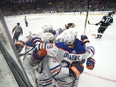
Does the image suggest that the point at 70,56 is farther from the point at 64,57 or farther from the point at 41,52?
the point at 41,52

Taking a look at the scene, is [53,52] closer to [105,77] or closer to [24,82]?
[24,82]

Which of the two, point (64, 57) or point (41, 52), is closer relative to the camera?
point (41, 52)

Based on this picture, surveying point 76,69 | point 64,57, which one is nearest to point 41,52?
point 64,57

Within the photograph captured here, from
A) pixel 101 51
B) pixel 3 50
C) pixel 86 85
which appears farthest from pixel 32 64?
pixel 101 51

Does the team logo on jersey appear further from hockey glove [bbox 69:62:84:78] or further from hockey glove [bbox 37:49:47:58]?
hockey glove [bbox 37:49:47:58]

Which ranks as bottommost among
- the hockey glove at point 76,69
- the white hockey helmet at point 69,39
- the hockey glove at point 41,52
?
the hockey glove at point 76,69

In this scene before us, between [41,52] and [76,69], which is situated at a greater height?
[41,52]

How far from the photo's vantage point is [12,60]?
0.72 m

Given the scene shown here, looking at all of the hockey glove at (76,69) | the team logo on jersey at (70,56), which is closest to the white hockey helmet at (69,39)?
the team logo on jersey at (70,56)

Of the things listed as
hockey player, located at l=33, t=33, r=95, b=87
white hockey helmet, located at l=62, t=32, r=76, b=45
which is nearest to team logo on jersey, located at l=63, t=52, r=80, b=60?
hockey player, located at l=33, t=33, r=95, b=87

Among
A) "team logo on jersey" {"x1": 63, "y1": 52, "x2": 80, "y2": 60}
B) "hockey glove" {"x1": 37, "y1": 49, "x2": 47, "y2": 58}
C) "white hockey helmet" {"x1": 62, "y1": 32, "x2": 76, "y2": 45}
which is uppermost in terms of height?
"white hockey helmet" {"x1": 62, "y1": 32, "x2": 76, "y2": 45}

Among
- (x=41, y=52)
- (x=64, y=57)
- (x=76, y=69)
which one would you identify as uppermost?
(x=41, y=52)

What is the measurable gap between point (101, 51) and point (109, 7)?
13.5 meters

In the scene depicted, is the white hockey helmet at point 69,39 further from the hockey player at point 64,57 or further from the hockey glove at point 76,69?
the hockey glove at point 76,69
